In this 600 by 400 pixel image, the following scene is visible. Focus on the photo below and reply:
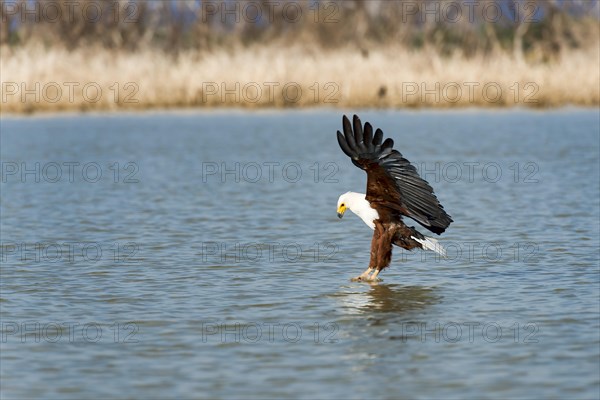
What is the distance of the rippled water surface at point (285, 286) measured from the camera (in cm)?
760

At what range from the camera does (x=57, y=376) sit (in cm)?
770

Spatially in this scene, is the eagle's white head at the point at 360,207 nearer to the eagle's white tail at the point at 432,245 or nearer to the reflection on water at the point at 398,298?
the eagle's white tail at the point at 432,245

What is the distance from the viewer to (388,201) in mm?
10547

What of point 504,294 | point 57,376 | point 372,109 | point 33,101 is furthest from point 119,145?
point 57,376

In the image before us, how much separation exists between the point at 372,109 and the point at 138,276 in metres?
22.3

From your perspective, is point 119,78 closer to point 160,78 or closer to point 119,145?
point 160,78

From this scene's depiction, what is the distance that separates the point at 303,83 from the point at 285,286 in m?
22.9

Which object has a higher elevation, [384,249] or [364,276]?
[384,249]

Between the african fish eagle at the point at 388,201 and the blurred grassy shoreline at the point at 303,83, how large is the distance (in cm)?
2200

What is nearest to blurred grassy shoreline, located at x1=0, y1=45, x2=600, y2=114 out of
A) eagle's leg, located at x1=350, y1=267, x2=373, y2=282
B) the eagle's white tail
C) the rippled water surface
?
the rippled water surface

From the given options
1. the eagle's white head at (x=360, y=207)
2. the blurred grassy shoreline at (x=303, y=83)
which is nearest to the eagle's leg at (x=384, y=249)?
the eagle's white head at (x=360, y=207)

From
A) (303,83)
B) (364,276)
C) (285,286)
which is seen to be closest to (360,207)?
(364,276)

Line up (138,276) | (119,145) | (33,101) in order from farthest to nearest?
1. (33,101)
2. (119,145)
3. (138,276)

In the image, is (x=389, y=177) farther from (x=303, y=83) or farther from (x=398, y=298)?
(x=303, y=83)
